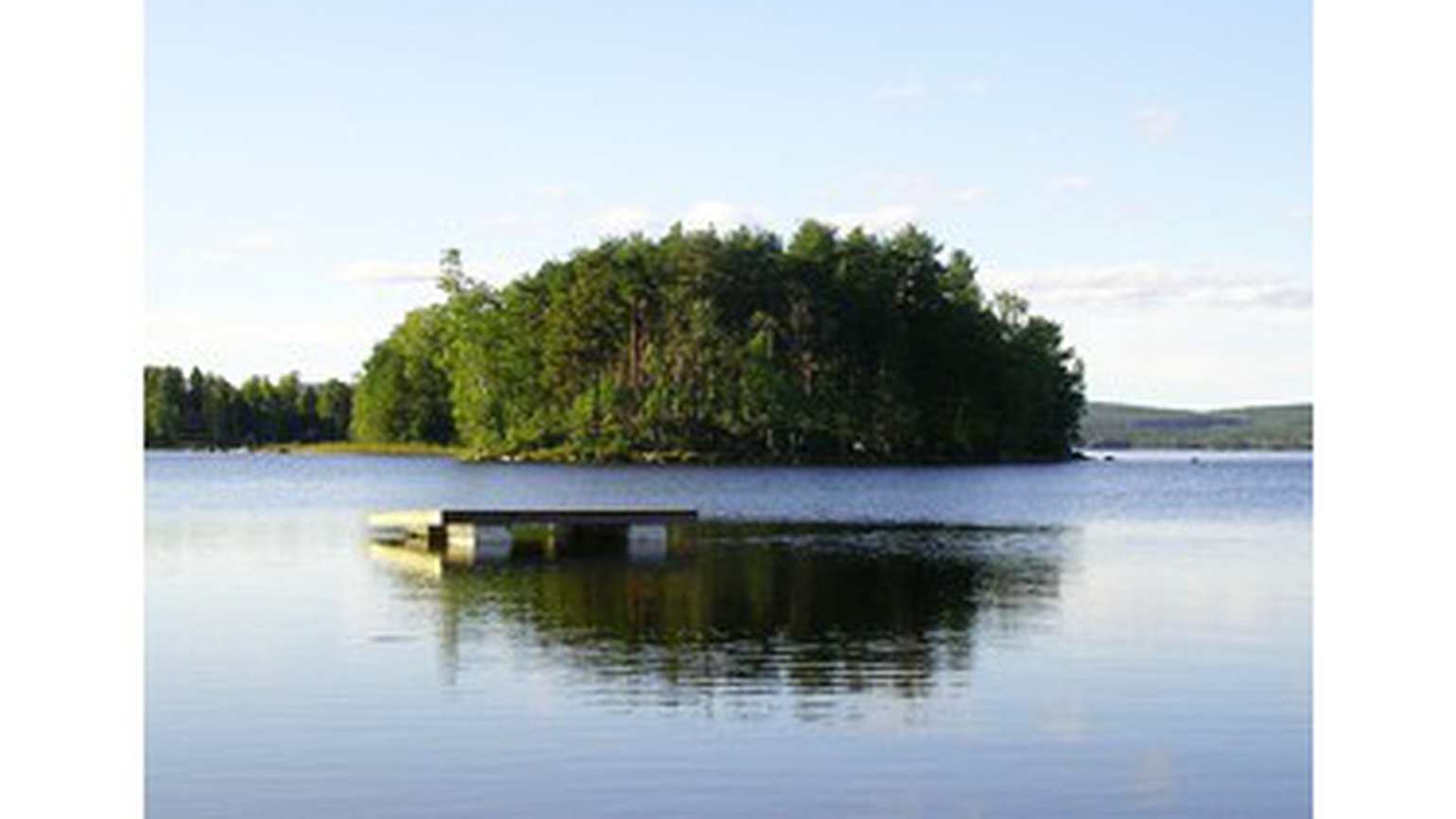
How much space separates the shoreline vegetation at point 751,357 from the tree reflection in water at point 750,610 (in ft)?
266

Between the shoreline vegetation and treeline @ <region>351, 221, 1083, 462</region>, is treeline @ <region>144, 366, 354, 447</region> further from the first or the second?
treeline @ <region>351, 221, 1083, 462</region>

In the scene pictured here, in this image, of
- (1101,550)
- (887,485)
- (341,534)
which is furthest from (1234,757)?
(887,485)

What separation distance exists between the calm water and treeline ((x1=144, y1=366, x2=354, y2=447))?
152 m

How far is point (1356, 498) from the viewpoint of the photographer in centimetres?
1677

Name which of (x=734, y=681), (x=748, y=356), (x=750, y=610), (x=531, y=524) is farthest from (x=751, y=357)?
(x=734, y=681)

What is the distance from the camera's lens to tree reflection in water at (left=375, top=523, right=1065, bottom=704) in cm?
2081

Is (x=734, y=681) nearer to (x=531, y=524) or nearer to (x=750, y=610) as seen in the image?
(x=750, y=610)

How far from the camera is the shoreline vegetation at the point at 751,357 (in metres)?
125

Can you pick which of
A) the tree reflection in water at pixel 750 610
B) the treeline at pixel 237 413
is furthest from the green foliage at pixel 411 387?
the tree reflection in water at pixel 750 610

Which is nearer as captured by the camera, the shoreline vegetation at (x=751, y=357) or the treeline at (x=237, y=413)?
the shoreline vegetation at (x=751, y=357)

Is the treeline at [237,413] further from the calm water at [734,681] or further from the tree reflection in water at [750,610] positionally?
the tree reflection in water at [750,610]

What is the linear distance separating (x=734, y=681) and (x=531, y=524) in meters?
21.6

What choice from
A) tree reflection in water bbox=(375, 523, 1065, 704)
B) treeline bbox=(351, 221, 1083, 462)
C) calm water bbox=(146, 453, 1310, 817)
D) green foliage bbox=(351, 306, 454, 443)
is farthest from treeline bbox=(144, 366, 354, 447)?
tree reflection in water bbox=(375, 523, 1065, 704)

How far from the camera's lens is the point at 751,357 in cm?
12300
